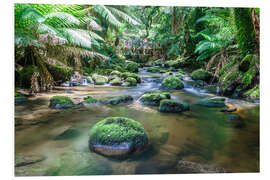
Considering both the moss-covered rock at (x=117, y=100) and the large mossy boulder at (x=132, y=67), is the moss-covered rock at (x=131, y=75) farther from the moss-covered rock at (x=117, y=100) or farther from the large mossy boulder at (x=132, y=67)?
the moss-covered rock at (x=117, y=100)

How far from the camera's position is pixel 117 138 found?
62.9 inches

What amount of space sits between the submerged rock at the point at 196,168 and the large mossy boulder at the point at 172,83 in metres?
0.98

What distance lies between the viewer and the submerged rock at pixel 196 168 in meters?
1.60

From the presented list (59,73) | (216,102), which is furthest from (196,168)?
(59,73)

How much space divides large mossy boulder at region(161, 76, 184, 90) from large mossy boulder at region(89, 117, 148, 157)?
0.81 metres

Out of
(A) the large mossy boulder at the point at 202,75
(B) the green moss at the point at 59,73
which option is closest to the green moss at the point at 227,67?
(A) the large mossy boulder at the point at 202,75

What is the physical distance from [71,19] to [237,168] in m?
2.14

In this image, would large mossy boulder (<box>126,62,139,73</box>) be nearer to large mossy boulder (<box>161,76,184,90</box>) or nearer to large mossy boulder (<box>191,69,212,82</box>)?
large mossy boulder (<box>161,76,184,90</box>)

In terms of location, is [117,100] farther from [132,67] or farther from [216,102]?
[216,102]

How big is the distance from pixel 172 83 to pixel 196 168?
1100 mm

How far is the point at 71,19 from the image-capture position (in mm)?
1995

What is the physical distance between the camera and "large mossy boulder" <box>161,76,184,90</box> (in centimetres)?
237

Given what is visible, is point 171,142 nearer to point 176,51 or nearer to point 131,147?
point 131,147
